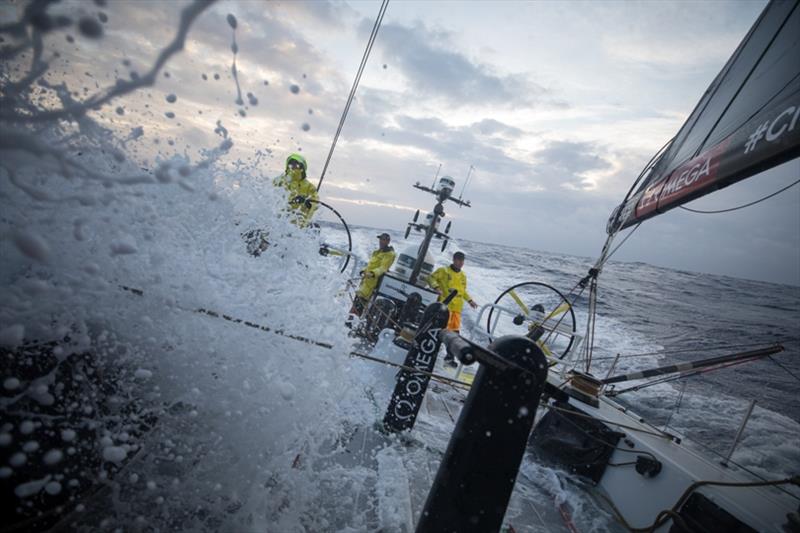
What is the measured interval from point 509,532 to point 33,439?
3.62 metres

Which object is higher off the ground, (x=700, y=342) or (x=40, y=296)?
(x=700, y=342)

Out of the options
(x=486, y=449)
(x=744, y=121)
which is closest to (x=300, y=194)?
(x=486, y=449)

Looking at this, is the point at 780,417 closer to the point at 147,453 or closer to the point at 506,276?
the point at 506,276

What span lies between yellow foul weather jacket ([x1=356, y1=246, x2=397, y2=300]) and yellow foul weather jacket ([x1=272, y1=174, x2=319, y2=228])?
225cm

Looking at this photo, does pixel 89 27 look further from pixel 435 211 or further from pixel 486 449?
pixel 435 211

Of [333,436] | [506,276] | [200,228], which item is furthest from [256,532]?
[506,276]

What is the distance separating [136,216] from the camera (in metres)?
2.98

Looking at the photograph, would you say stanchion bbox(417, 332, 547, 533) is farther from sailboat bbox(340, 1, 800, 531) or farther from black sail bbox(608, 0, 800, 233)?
black sail bbox(608, 0, 800, 233)

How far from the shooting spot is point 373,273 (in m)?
8.12

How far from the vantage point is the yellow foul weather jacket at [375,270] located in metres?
8.02

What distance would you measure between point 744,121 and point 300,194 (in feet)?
20.7

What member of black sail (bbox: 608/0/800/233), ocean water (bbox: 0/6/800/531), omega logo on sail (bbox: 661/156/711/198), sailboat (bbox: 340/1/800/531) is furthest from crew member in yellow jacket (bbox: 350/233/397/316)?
omega logo on sail (bbox: 661/156/711/198)

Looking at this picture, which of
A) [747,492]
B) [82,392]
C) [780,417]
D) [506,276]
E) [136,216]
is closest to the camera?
[82,392]

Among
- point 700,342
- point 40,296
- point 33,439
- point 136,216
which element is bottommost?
point 33,439
